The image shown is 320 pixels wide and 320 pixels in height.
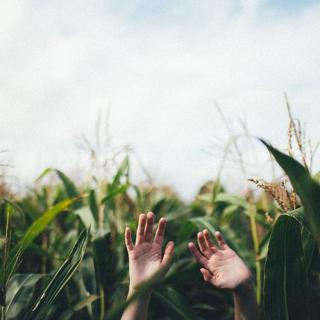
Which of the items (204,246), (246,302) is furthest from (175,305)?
(246,302)

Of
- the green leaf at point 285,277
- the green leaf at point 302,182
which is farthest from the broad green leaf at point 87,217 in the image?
the green leaf at point 302,182

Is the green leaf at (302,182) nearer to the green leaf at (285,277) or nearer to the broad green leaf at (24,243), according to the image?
the green leaf at (285,277)

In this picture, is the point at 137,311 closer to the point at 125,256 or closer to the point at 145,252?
the point at 145,252

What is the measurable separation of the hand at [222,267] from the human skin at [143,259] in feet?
0.48

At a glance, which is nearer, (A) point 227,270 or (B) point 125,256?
(A) point 227,270

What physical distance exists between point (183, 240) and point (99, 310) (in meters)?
0.77

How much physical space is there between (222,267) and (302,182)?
2.82ft

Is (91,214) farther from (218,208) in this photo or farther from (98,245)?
(218,208)

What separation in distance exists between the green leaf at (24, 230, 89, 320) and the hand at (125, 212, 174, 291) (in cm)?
26

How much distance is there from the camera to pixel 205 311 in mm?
2873

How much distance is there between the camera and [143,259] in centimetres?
179

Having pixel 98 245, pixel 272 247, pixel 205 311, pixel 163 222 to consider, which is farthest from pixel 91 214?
pixel 272 247

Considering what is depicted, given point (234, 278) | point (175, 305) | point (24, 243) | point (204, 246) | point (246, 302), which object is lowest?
point (175, 305)

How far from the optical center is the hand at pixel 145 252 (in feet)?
5.67
